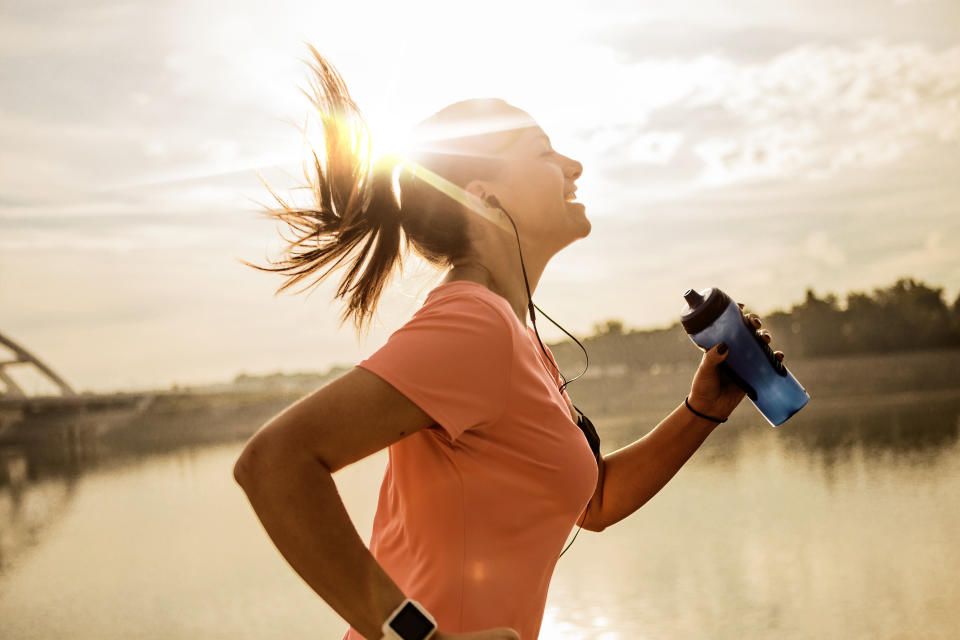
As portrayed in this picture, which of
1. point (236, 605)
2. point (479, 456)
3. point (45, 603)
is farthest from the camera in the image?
point (45, 603)

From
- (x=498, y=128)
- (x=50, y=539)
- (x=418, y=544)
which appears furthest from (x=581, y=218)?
(x=50, y=539)

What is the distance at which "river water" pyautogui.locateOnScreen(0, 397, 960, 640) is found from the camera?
13.6m

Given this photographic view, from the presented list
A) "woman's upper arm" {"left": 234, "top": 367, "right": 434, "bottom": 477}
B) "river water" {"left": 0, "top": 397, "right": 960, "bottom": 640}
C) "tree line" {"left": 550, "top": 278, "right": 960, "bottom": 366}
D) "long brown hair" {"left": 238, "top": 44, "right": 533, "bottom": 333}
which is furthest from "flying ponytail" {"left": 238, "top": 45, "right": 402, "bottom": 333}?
"tree line" {"left": 550, "top": 278, "right": 960, "bottom": 366}

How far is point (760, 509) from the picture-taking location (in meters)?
19.9

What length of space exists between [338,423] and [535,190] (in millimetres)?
582

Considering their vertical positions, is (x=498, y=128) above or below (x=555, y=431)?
above

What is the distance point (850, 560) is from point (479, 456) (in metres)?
17.0

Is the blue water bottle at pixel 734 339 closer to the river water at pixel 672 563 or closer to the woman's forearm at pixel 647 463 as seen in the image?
the woman's forearm at pixel 647 463

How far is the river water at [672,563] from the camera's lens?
535 inches

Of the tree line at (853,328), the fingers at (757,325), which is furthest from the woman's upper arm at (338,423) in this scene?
the tree line at (853,328)

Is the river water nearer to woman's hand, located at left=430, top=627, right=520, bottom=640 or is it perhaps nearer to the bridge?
woman's hand, located at left=430, top=627, right=520, bottom=640

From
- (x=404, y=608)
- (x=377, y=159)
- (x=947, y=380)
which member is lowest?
(x=947, y=380)

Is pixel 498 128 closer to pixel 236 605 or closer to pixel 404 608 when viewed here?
pixel 404 608

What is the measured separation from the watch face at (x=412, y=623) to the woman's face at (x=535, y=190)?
2.13ft
